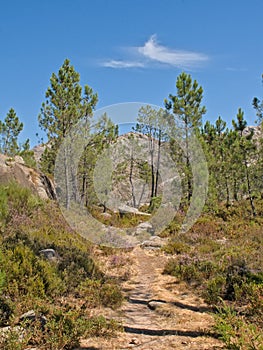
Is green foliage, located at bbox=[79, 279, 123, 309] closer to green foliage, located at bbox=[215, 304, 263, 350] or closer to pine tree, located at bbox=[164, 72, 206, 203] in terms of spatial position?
green foliage, located at bbox=[215, 304, 263, 350]

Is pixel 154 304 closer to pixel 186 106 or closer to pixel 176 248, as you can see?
pixel 176 248

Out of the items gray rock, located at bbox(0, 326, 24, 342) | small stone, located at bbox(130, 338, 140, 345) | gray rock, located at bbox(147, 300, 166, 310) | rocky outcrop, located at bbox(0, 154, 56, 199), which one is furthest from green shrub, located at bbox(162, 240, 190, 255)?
gray rock, located at bbox(0, 326, 24, 342)

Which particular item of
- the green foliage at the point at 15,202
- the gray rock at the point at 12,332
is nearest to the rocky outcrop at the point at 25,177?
the green foliage at the point at 15,202

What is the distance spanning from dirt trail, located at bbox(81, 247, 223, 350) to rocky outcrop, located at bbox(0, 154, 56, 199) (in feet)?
31.5

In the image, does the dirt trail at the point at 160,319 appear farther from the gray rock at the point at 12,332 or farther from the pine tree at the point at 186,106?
the pine tree at the point at 186,106

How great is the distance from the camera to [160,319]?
6117 millimetres

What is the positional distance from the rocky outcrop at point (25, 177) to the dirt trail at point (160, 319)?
962cm

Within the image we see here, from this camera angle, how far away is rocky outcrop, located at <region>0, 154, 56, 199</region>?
55.0ft

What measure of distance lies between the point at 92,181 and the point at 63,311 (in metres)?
23.0

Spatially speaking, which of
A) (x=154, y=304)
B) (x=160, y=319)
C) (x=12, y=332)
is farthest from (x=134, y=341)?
(x=154, y=304)

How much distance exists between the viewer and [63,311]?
220 inches

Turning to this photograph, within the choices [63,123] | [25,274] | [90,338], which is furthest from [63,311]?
[63,123]

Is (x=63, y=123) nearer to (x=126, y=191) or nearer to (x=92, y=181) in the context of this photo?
(x=92, y=181)

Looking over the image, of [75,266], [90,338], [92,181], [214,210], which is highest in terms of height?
[92,181]
